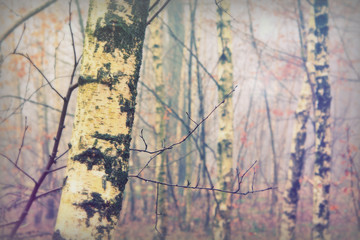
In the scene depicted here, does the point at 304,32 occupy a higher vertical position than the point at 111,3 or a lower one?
higher

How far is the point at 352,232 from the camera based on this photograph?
7445 millimetres

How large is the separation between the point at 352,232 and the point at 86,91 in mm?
9360

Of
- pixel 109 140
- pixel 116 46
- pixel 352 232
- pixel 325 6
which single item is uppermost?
pixel 325 6

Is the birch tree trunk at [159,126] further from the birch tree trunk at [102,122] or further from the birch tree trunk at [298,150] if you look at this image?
the birch tree trunk at [102,122]

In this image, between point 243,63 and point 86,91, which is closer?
point 86,91

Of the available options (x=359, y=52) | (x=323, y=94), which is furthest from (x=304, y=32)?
(x=359, y=52)

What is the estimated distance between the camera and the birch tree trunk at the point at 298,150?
498cm

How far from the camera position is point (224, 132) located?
4.34 m

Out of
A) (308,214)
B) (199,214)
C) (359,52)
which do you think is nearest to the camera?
(199,214)

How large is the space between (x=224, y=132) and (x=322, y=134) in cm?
204

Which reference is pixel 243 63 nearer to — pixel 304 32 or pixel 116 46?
pixel 304 32

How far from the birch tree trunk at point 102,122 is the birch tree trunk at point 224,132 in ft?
10.7

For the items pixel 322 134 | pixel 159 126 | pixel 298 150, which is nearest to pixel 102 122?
pixel 159 126

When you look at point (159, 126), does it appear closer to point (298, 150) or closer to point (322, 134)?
point (298, 150)
